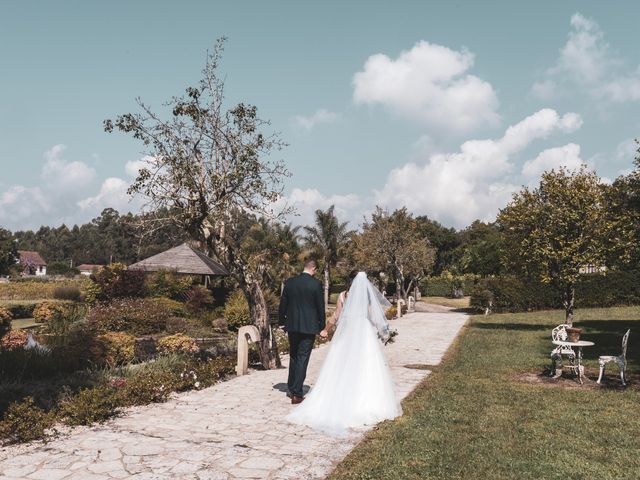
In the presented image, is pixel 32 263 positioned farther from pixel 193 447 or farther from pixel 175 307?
pixel 193 447

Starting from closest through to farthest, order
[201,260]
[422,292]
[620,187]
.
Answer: [620,187] < [201,260] < [422,292]

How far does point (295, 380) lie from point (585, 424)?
4.33 meters

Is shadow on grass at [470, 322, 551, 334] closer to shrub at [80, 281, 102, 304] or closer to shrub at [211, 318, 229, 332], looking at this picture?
shrub at [211, 318, 229, 332]

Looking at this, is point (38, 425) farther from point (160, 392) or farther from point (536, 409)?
point (536, 409)

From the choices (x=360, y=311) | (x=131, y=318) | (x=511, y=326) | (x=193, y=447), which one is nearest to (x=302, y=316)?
(x=360, y=311)

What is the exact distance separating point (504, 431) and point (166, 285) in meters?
24.8

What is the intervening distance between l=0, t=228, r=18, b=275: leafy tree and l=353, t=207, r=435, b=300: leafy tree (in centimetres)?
5984

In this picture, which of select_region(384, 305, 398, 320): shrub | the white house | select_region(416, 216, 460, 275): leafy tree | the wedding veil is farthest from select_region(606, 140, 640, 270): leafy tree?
the white house

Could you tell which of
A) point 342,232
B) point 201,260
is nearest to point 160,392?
point 201,260

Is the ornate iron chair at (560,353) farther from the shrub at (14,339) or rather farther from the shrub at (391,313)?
the shrub at (391,313)

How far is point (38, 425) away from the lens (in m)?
6.54

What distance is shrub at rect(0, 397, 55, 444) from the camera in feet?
20.6

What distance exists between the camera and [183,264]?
3253cm

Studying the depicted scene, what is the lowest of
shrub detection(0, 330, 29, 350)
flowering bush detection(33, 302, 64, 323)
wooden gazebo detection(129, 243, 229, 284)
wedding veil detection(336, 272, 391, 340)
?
shrub detection(0, 330, 29, 350)
